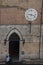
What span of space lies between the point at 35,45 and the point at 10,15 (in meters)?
2.03

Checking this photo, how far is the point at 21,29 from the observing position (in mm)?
26484

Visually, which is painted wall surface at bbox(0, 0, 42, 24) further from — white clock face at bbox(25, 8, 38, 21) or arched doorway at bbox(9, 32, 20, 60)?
arched doorway at bbox(9, 32, 20, 60)

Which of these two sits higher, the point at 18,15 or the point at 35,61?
the point at 18,15

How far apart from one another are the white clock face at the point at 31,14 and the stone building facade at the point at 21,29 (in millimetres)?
147

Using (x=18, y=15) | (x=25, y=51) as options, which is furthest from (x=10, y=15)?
(x=25, y=51)

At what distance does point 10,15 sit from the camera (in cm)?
2655

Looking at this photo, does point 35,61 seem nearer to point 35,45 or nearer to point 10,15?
point 35,45

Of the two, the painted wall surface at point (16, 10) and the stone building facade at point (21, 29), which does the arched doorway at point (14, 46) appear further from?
the painted wall surface at point (16, 10)

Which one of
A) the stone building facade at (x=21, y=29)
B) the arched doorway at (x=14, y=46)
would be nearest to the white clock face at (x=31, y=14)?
the stone building facade at (x=21, y=29)

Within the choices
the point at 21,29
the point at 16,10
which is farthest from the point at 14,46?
the point at 16,10

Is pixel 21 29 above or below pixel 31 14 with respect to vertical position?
below

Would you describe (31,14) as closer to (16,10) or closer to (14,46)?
(16,10)

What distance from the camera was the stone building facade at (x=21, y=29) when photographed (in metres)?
26.4

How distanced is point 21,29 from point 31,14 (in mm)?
934
